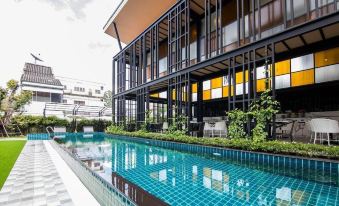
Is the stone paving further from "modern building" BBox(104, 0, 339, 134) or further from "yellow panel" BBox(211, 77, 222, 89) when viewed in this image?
"yellow panel" BBox(211, 77, 222, 89)

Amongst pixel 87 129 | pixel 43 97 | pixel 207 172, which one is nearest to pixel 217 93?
pixel 207 172

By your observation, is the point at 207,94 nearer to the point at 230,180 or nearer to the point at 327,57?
the point at 327,57

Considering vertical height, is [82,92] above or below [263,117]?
above

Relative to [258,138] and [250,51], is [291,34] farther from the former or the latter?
[258,138]

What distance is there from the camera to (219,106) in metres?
14.5

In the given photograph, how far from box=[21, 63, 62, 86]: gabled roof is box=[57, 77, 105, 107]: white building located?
614 cm

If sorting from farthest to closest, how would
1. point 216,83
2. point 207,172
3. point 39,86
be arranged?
point 39,86, point 216,83, point 207,172

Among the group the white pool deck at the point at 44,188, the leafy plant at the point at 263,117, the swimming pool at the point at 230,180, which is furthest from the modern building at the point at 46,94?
the leafy plant at the point at 263,117

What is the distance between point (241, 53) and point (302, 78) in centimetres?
410

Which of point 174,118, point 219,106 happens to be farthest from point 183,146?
point 219,106

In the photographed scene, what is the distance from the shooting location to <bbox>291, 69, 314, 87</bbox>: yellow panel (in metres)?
9.11

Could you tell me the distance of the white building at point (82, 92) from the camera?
3575cm

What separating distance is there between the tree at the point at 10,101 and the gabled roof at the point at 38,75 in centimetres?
920

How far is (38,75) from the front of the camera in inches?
1078
